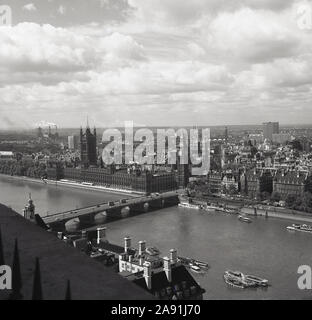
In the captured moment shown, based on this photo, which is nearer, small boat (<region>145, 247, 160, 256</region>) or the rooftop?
the rooftop

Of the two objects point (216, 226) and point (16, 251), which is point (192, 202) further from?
point (16, 251)

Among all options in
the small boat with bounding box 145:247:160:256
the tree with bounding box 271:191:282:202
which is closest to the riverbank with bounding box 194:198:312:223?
the tree with bounding box 271:191:282:202

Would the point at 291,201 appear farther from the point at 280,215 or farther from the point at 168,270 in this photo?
the point at 168,270

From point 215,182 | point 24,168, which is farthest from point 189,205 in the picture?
point 24,168

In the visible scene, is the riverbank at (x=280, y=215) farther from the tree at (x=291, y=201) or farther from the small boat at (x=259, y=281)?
the small boat at (x=259, y=281)

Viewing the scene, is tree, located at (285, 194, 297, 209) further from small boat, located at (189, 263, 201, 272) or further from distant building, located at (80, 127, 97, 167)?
distant building, located at (80, 127, 97, 167)
